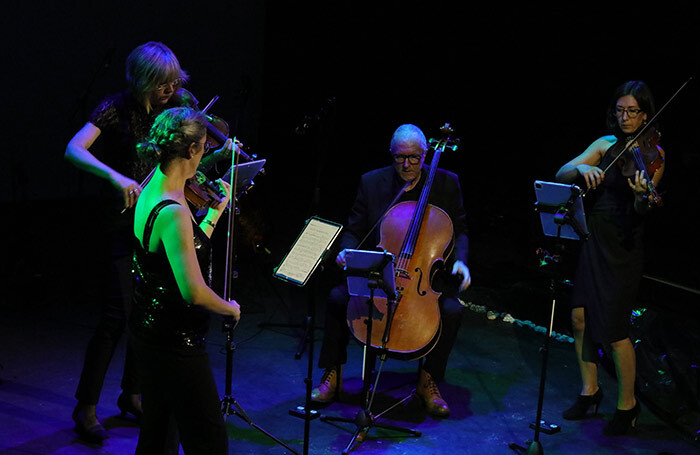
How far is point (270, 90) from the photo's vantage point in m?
9.20

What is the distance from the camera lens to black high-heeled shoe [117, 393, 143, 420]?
3.88m

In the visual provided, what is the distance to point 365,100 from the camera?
870 cm

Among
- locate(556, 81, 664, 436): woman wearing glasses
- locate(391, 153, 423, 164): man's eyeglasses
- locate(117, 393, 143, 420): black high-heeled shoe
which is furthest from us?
locate(391, 153, 423, 164): man's eyeglasses


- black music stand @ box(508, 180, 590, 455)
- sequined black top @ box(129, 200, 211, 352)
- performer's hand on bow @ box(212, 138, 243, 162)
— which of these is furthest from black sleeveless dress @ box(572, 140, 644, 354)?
sequined black top @ box(129, 200, 211, 352)

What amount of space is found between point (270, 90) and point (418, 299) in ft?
19.1

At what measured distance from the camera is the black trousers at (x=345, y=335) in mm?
4301

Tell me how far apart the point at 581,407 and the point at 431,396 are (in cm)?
88

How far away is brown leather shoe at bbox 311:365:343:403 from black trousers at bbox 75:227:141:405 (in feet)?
3.71

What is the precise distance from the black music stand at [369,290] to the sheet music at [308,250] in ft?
0.42

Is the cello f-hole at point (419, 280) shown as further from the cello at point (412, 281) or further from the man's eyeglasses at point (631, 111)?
the man's eyeglasses at point (631, 111)

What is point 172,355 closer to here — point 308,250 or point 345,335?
point 308,250

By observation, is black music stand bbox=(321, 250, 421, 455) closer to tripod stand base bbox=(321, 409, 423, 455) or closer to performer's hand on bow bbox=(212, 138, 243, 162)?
tripod stand base bbox=(321, 409, 423, 455)

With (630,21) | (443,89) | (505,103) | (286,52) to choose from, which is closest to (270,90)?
(286,52)

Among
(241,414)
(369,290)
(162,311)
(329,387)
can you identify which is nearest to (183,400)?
(162,311)
